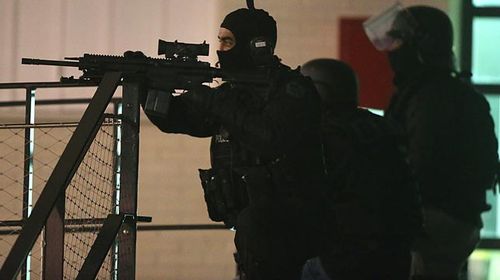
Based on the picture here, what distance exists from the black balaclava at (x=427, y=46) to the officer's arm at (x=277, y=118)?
0.52m

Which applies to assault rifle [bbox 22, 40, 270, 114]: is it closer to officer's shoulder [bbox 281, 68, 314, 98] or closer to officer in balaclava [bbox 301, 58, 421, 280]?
officer's shoulder [bbox 281, 68, 314, 98]

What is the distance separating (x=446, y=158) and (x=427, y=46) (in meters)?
0.58

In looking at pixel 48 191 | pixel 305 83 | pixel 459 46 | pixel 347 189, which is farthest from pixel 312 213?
pixel 459 46

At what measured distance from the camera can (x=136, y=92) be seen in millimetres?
4172

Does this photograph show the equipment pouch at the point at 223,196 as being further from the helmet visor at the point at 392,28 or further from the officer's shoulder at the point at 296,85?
the helmet visor at the point at 392,28

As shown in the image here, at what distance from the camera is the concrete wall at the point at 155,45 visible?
26.1ft

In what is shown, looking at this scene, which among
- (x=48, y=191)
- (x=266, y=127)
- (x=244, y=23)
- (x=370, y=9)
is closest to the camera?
(x=48, y=191)

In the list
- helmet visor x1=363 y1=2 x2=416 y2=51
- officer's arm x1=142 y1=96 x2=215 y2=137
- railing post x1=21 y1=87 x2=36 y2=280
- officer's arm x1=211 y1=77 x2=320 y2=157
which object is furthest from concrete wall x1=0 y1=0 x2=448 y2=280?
officer's arm x1=211 y1=77 x2=320 y2=157

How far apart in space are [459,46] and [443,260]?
401 centimetres

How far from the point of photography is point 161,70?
4.36 metres

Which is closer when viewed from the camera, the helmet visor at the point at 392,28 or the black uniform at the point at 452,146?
the black uniform at the point at 452,146

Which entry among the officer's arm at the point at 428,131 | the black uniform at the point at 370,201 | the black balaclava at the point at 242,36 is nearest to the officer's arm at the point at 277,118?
the black uniform at the point at 370,201

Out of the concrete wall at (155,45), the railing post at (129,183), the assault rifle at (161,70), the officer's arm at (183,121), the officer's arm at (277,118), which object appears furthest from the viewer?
the concrete wall at (155,45)

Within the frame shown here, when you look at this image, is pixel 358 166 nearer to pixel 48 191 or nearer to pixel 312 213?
pixel 312 213
